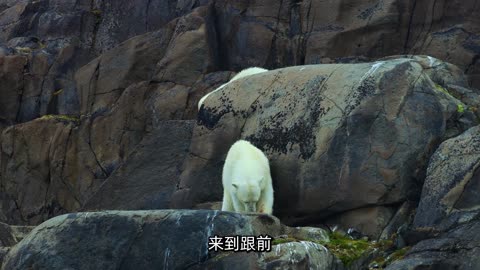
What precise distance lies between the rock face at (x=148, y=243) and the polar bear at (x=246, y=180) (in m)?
2.02

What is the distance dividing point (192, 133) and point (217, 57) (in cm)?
637

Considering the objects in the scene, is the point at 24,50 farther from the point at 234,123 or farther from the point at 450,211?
the point at 450,211

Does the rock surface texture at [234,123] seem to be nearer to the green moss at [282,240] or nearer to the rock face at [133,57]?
the rock face at [133,57]

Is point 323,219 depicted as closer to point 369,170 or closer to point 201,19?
point 369,170

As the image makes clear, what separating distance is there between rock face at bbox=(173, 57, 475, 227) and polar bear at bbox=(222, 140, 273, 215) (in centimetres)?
61

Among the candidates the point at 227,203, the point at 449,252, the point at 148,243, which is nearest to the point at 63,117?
the point at 227,203

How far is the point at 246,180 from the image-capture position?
51.0 feet

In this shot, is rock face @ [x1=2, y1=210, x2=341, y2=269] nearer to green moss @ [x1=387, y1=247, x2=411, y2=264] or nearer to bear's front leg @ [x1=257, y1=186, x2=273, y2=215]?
green moss @ [x1=387, y1=247, x2=411, y2=264]

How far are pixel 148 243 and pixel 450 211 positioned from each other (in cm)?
469

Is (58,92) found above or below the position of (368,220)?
above

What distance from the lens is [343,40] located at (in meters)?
23.5

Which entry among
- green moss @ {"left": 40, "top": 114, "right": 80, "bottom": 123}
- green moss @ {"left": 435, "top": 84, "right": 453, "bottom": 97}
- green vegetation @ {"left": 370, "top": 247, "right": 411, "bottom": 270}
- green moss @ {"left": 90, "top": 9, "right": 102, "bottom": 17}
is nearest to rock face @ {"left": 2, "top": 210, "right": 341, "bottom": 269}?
green vegetation @ {"left": 370, "top": 247, "right": 411, "bottom": 270}

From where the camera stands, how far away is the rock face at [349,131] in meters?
15.5

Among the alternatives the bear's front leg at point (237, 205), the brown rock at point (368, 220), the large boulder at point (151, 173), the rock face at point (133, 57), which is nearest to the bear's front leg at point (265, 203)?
the bear's front leg at point (237, 205)
